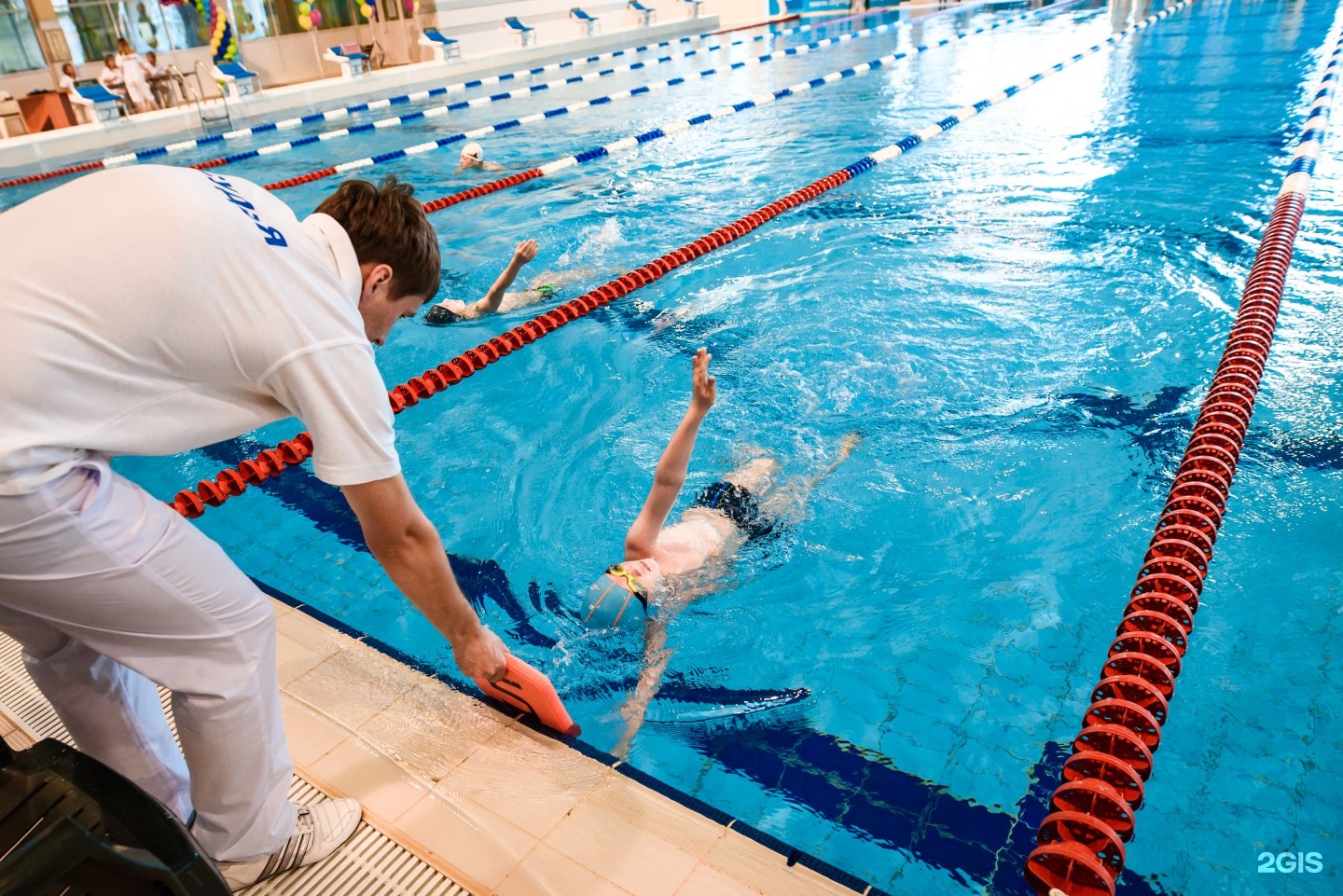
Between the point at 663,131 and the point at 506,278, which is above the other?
the point at 663,131

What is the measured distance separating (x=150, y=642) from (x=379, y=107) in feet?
49.2

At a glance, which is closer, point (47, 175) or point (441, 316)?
point (441, 316)

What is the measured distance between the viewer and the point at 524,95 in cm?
1404

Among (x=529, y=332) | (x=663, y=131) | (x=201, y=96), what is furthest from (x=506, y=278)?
(x=201, y=96)

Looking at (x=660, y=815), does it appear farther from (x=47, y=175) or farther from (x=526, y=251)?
(x=47, y=175)

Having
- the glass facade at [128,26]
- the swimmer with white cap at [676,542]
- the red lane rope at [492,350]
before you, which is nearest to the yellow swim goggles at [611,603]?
the swimmer with white cap at [676,542]

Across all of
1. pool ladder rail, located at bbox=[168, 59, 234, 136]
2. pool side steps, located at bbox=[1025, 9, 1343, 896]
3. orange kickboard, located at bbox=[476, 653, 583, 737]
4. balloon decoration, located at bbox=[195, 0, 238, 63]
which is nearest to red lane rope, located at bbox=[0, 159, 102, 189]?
pool ladder rail, located at bbox=[168, 59, 234, 136]

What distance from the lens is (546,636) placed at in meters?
2.76

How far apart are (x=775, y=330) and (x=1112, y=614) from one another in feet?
8.26

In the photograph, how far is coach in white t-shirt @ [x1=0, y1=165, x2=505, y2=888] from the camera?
1.10 metres

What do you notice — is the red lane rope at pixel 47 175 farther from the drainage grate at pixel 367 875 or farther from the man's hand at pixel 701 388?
the drainage grate at pixel 367 875

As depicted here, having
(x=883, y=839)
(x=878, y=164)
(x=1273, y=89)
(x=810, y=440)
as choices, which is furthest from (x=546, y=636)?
(x=1273, y=89)

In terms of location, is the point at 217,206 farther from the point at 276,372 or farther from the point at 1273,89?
the point at 1273,89

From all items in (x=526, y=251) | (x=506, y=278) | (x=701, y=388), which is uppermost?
(x=526, y=251)
